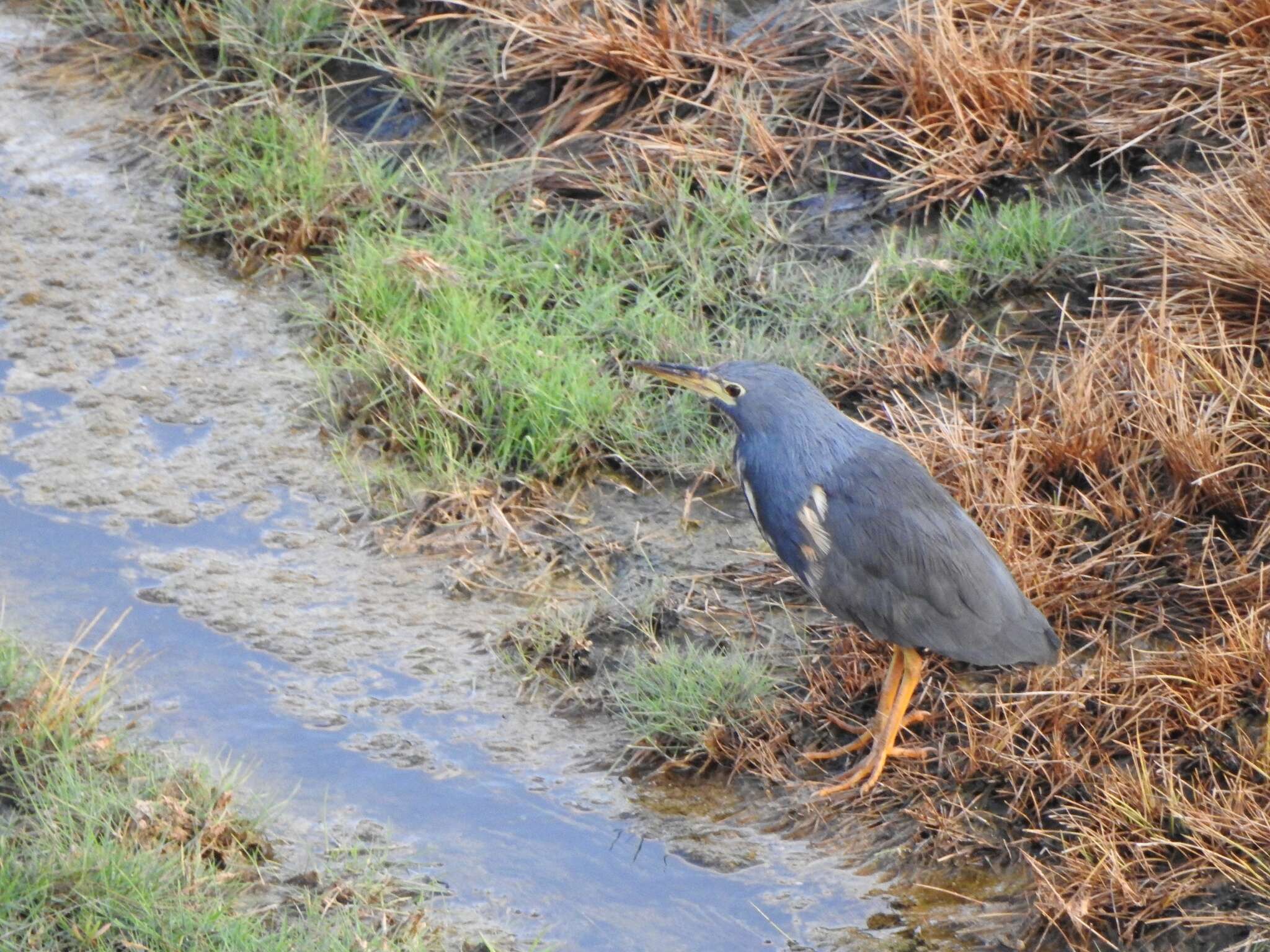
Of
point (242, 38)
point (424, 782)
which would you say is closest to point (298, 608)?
point (424, 782)

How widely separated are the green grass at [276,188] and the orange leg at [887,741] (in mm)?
3047

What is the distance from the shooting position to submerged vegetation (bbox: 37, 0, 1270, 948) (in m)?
3.73

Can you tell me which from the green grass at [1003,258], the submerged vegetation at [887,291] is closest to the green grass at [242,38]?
the submerged vegetation at [887,291]

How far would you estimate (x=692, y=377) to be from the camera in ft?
14.2

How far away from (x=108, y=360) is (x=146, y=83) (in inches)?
70.8

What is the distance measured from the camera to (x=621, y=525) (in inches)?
194

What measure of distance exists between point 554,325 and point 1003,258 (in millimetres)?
1635

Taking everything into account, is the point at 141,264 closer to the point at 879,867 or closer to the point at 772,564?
the point at 772,564

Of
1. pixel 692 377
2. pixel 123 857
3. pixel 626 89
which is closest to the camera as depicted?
pixel 123 857

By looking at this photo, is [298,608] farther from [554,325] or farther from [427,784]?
[554,325]

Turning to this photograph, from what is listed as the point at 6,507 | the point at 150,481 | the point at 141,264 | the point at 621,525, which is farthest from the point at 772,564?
the point at 141,264

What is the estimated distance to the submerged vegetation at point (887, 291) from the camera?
3734 mm

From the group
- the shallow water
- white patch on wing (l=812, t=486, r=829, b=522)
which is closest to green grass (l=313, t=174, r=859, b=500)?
the shallow water

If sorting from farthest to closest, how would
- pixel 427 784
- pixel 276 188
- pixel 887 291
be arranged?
1. pixel 276 188
2. pixel 887 291
3. pixel 427 784
